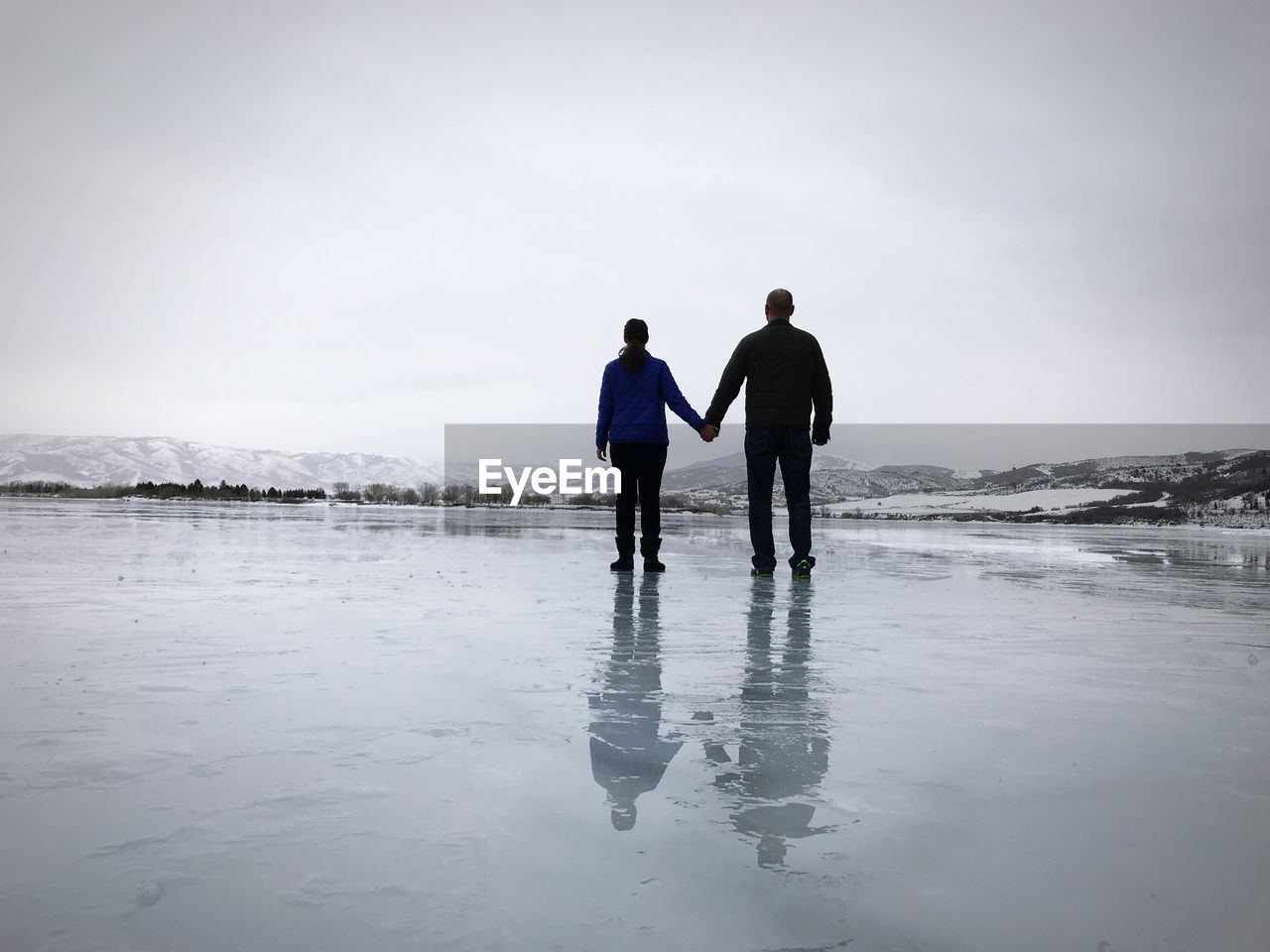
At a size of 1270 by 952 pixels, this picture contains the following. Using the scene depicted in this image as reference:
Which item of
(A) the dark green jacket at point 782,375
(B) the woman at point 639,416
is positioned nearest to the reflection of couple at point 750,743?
(A) the dark green jacket at point 782,375

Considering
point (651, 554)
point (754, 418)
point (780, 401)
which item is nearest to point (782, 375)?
point (780, 401)

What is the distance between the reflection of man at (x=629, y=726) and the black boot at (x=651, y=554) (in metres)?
3.27

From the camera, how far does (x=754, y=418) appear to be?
23.5ft

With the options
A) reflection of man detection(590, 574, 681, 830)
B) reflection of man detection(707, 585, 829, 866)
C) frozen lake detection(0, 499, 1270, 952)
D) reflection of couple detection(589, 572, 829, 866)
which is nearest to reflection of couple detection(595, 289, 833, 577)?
frozen lake detection(0, 499, 1270, 952)

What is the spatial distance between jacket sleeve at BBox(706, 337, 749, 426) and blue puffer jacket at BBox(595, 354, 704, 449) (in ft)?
0.85

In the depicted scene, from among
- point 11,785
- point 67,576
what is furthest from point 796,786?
point 67,576

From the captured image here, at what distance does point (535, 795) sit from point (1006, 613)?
3645 millimetres

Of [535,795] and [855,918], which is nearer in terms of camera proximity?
[855,918]

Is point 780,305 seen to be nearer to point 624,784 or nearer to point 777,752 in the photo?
point 777,752

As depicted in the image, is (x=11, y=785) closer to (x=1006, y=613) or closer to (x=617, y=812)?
(x=617, y=812)

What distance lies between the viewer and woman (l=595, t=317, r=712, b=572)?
24.4 feet

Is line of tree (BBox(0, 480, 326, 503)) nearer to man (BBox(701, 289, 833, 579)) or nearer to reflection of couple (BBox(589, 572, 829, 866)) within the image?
man (BBox(701, 289, 833, 579))

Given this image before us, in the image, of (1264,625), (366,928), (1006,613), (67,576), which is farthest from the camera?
(67,576)

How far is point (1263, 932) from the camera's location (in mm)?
1184
